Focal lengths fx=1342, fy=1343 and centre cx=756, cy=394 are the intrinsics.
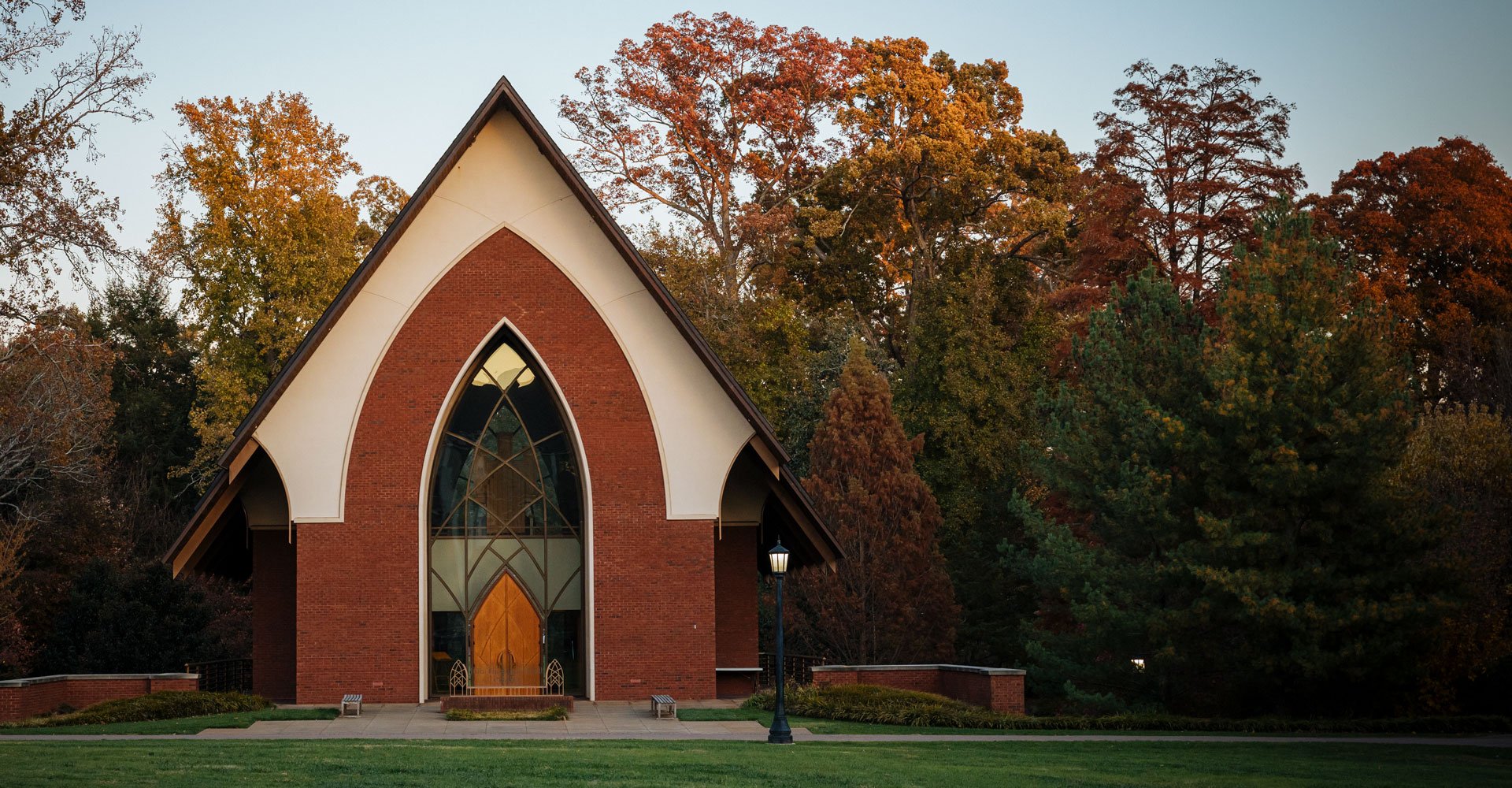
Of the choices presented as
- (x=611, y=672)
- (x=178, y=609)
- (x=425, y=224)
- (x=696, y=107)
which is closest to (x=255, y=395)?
(x=178, y=609)

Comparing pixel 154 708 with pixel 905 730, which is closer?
pixel 905 730

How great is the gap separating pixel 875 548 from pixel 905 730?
43.5 ft

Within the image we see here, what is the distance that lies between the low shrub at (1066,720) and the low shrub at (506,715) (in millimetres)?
3187

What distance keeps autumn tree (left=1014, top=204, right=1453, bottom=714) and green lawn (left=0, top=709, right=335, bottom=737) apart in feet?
41.7

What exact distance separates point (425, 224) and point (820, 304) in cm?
2165

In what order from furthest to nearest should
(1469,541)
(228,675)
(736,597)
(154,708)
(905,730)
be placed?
(228,675)
(736,597)
(1469,541)
(154,708)
(905,730)

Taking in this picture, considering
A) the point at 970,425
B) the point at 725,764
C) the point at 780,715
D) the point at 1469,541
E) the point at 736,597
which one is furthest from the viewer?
the point at 970,425

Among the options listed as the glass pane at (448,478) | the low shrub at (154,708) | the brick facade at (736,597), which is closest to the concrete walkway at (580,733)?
Answer: the low shrub at (154,708)

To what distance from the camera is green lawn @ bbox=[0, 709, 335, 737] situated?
17828mm

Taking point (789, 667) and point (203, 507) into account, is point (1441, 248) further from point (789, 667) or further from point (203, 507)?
point (203, 507)

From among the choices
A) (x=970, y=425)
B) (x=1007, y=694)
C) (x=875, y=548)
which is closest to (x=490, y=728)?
(x=1007, y=694)

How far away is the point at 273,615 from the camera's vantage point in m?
Result: 24.3

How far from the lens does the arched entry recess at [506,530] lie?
74.7 ft

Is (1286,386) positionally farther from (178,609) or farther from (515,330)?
(178,609)
